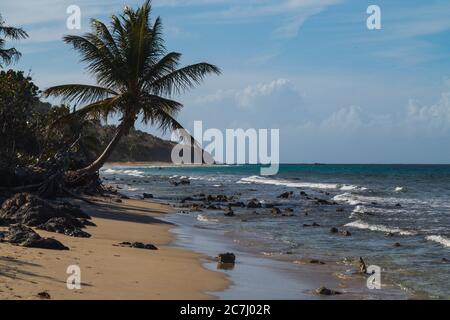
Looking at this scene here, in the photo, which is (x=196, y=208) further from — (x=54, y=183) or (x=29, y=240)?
(x=29, y=240)

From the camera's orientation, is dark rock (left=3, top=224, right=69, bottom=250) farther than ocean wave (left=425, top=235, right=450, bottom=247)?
No

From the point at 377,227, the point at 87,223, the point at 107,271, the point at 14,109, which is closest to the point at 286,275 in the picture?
the point at 107,271

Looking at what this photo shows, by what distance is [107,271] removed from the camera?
934 cm

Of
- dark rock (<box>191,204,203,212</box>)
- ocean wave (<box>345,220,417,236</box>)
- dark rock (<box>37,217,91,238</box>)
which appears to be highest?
dark rock (<box>37,217,91,238</box>)

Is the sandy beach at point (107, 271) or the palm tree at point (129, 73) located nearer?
the sandy beach at point (107, 271)

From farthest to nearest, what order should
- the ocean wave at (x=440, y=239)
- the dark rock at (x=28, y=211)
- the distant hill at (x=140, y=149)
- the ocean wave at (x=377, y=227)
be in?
the distant hill at (x=140, y=149) → the ocean wave at (x=377, y=227) → the ocean wave at (x=440, y=239) → the dark rock at (x=28, y=211)

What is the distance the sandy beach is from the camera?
7.57 meters

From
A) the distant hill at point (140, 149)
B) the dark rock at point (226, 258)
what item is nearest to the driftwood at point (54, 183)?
the dark rock at point (226, 258)

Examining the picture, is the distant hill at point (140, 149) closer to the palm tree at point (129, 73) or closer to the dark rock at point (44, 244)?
the palm tree at point (129, 73)

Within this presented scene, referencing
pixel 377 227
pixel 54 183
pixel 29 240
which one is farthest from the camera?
pixel 377 227

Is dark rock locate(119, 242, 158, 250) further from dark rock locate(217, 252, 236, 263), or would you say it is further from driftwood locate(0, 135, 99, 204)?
driftwood locate(0, 135, 99, 204)

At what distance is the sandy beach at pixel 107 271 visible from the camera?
7.57 metres

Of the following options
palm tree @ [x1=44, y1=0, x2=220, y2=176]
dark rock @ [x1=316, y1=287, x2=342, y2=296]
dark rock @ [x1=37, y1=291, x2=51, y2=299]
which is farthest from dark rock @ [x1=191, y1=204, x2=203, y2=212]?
dark rock @ [x1=37, y1=291, x2=51, y2=299]
